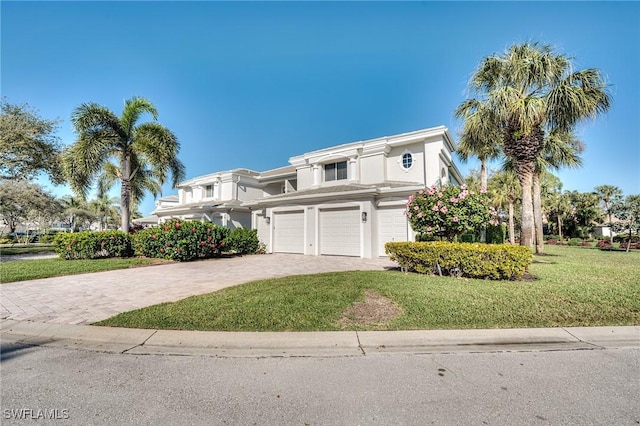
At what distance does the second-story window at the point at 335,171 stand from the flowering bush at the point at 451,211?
29.0ft

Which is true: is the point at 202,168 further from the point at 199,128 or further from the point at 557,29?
the point at 557,29

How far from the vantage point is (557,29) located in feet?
33.2

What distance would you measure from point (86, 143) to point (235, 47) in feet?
28.9

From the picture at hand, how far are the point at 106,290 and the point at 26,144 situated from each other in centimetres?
1709

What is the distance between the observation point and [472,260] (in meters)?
6.88

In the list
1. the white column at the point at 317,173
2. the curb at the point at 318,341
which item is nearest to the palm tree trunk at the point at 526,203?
the curb at the point at 318,341

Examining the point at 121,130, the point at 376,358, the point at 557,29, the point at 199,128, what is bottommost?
the point at 376,358

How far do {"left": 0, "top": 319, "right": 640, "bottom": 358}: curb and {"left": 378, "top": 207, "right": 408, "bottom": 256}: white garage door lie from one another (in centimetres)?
864

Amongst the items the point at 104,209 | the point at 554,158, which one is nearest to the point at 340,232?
the point at 554,158

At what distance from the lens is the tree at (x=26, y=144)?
1571 centimetres

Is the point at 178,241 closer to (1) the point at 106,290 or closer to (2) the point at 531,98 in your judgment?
(1) the point at 106,290

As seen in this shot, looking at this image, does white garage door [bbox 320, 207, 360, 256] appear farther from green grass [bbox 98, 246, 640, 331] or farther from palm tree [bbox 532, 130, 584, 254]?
palm tree [bbox 532, 130, 584, 254]

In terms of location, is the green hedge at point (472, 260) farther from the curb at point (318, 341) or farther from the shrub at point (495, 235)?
the shrub at point (495, 235)

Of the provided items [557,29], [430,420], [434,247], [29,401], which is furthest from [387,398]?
[557,29]
